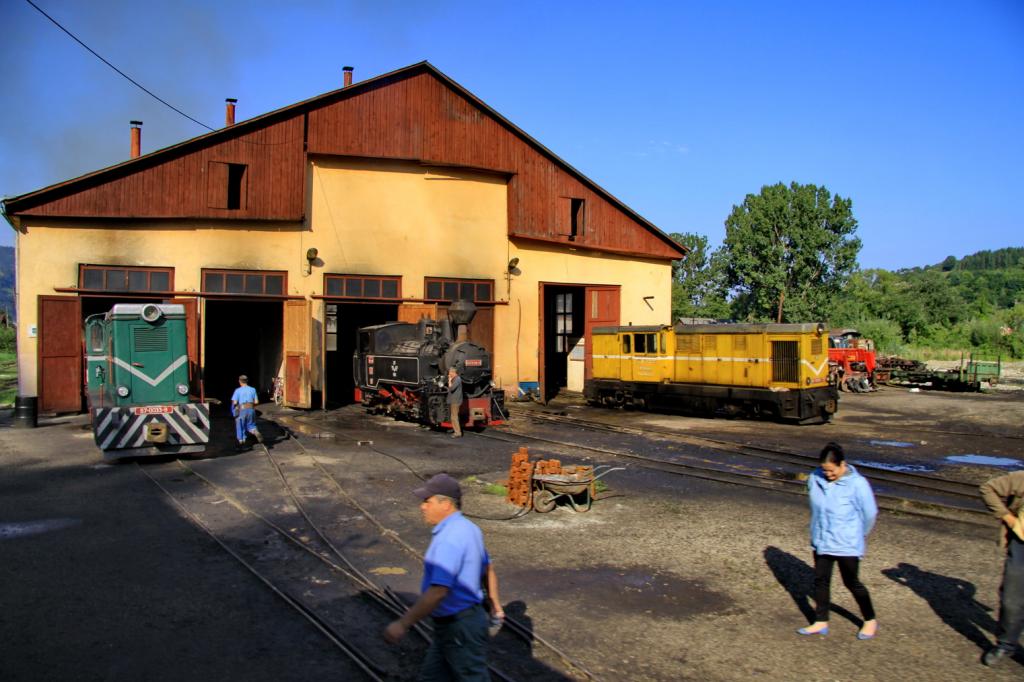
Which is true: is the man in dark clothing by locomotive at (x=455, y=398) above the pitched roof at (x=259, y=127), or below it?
below

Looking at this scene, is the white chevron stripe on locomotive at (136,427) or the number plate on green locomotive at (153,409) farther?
the number plate on green locomotive at (153,409)

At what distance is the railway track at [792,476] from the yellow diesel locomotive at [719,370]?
12.3 ft

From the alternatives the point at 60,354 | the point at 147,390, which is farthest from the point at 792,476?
the point at 60,354

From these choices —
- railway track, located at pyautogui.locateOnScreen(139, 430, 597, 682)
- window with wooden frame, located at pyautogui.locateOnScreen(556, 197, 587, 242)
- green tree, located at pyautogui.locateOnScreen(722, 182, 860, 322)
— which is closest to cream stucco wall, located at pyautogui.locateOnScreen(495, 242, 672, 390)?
window with wooden frame, located at pyautogui.locateOnScreen(556, 197, 587, 242)

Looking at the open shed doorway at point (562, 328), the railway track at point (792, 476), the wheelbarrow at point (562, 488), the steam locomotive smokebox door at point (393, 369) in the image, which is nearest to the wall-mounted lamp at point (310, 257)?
the steam locomotive smokebox door at point (393, 369)

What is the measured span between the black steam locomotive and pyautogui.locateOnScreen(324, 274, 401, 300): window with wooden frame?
1359 mm

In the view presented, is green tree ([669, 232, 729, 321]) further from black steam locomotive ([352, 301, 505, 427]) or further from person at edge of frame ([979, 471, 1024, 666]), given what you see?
person at edge of frame ([979, 471, 1024, 666])

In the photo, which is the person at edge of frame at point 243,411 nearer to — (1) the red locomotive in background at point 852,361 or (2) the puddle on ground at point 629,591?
(2) the puddle on ground at point 629,591

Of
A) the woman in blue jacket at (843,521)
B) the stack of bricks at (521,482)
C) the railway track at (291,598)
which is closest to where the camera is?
the railway track at (291,598)

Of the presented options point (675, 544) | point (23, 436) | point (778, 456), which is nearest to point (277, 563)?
point (675, 544)

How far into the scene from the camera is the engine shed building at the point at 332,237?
20.4 metres

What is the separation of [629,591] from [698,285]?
6385cm

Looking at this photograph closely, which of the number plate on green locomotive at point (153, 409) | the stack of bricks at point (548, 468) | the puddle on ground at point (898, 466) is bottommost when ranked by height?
the puddle on ground at point (898, 466)

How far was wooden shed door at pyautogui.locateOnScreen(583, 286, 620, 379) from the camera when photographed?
1069 inches
